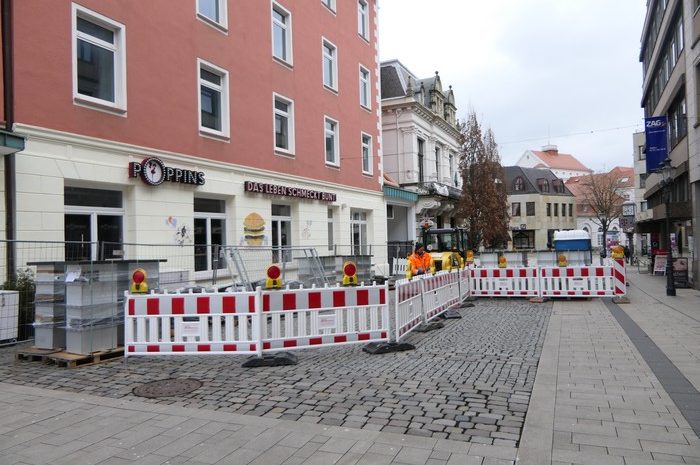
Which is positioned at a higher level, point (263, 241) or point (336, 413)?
point (263, 241)

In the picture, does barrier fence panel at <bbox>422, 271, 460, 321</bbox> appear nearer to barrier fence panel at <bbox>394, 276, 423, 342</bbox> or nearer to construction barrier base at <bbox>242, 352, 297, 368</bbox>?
barrier fence panel at <bbox>394, 276, 423, 342</bbox>

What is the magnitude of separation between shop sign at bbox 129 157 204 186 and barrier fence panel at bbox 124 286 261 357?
17.8ft

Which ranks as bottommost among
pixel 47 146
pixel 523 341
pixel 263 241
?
pixel 523 341

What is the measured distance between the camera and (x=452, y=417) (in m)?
4.77

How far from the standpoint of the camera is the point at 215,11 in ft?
49.4

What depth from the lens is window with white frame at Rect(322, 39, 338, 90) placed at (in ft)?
69.4

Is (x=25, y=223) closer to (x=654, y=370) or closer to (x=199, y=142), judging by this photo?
(x=199, y=142)

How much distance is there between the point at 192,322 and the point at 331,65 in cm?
1668

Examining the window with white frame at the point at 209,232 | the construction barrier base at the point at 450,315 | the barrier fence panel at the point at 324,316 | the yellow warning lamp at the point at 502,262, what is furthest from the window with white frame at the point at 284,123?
the barrier fence panel at the point at 324,316

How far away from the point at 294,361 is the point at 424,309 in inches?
135

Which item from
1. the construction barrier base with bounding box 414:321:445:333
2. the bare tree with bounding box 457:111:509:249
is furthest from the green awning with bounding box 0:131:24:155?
the bare tree with bounding box 457:111:509:249

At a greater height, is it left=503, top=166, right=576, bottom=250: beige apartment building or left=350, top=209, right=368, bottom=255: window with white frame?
left=503, top=166, right=576, bottom=250: beige apartment building

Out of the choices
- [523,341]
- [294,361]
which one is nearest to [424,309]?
[523,341]

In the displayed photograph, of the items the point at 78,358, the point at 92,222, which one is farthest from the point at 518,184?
the point at 78,358
